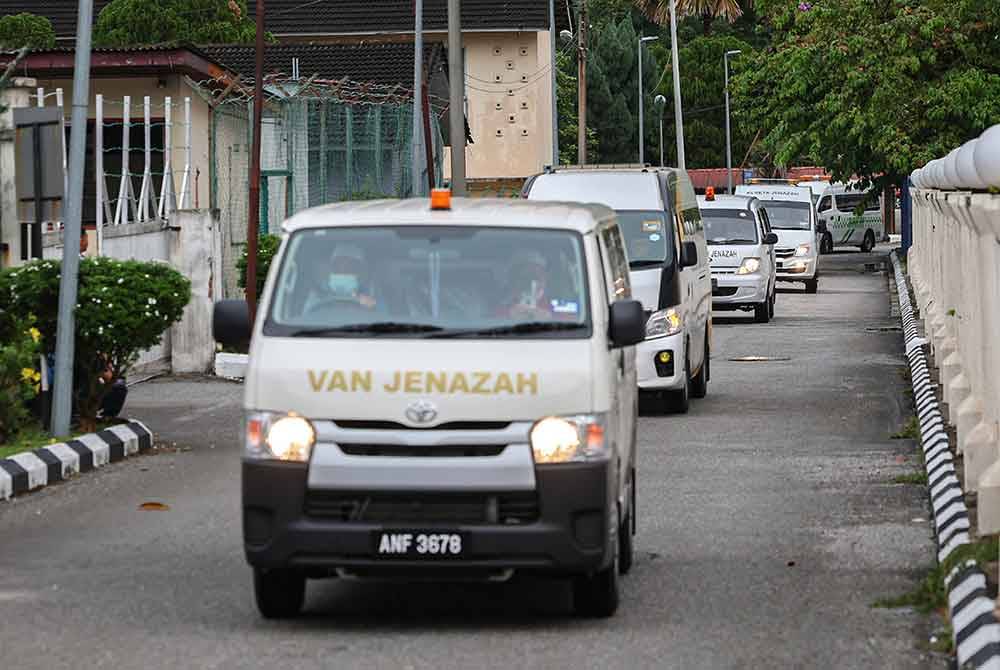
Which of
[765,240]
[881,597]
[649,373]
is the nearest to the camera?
[881,597]

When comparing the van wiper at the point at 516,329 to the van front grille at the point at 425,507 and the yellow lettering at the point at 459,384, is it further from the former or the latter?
the van front grille at the point at 425,507

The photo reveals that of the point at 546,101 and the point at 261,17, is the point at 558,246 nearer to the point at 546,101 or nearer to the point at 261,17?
the point at 261,17

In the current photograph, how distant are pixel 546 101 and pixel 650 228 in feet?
174

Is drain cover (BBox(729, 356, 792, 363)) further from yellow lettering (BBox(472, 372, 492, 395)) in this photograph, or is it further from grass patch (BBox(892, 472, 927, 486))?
yellow lettering (BBox(472, 372, 492, 395))

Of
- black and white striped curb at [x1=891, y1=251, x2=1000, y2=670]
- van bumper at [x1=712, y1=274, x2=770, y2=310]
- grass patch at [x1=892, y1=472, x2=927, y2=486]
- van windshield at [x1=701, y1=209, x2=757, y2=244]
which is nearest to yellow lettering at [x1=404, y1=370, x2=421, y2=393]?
black and white striped curb at [x1=891, y1=251, x2=1000, y2=670]

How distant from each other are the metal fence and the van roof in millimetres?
19223

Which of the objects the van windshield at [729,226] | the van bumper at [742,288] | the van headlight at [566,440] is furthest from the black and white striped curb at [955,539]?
the van windshield at [729,226]

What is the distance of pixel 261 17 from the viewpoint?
26875mm

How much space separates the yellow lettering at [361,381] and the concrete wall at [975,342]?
3262 millimetres

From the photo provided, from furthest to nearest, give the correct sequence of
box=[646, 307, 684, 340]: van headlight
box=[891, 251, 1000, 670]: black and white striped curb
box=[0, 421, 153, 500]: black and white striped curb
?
box=[646, 307, 684, 340]: van headlight → box=[0, 421, 153, 500]: black and white striped curb → box=[891, 251, 1000, 670]: black and white striped curb

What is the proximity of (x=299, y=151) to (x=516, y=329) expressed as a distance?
2411 centimetres

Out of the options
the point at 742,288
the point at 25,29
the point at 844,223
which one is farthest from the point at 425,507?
the point at 844,223

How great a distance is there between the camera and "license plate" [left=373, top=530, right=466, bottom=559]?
848 cm

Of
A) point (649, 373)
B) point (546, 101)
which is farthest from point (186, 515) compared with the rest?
point (546, 101)
